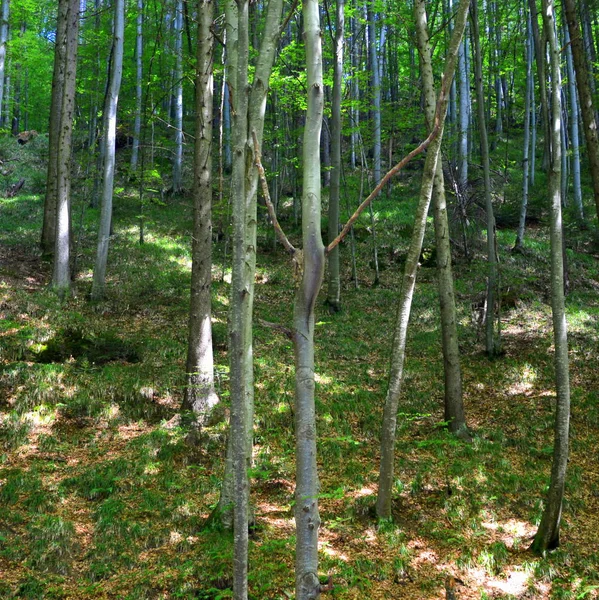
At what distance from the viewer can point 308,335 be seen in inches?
99.9

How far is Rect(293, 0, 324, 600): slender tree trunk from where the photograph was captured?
2.49m

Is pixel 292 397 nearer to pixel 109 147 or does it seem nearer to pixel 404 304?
pixel 404 304

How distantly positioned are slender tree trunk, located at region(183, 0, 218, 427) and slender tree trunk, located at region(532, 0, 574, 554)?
4.19m

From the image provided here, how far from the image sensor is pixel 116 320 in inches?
435

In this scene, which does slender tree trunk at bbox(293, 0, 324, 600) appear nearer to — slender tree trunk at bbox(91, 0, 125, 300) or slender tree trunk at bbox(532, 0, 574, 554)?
slender tree trunk at bbox(532, 0, 574, 554)

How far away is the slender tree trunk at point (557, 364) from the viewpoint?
5.11 m

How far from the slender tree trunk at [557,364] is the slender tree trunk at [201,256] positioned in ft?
13.8

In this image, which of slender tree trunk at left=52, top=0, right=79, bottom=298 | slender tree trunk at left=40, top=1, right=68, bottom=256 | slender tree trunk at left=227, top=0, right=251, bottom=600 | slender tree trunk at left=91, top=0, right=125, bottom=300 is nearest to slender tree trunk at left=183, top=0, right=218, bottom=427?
slender tree trunk at left=227, top=0, right=251, bottom=600

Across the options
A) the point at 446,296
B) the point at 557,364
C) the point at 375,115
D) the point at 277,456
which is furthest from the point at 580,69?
the point at 375,115

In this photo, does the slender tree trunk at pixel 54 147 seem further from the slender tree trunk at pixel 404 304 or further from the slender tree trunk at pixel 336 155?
the slender tree trunk at pixel 404 304

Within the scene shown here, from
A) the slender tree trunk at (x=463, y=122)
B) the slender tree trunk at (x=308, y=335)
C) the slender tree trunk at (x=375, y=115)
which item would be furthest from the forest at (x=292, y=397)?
the slender tree trunk at (x=375, y=115)

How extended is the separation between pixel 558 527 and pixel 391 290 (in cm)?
1006

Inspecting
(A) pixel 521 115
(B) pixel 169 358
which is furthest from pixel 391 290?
(A) pixel 521 115

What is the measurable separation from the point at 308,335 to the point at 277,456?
472 centimetres
